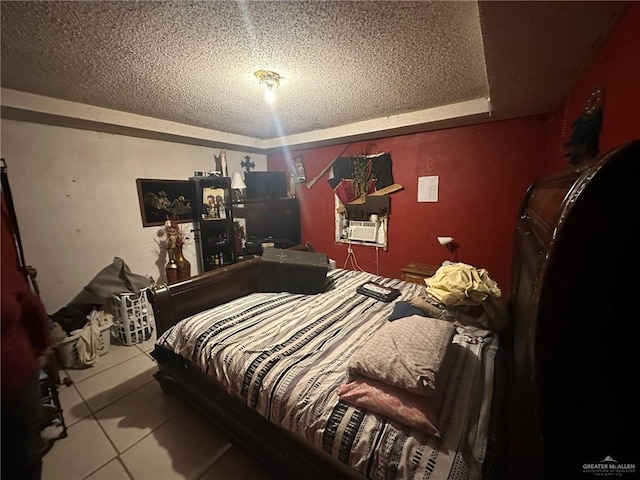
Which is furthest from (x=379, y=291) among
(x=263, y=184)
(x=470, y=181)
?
(x=263, y=184)

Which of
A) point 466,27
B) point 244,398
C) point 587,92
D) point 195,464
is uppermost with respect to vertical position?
point 466,27

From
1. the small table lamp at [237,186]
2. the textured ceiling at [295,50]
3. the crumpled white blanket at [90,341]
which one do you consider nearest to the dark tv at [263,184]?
the small table lamp at [237,186]

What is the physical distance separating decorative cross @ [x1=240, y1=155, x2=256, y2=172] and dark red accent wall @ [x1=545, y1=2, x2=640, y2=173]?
3559 mm

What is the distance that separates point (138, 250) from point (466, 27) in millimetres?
3474

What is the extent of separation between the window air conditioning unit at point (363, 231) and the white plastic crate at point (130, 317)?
246 centimetres

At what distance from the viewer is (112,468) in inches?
50.1

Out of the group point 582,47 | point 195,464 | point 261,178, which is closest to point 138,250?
point 261,178

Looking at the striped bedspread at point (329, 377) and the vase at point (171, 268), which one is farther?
the vase at point (171, 268)

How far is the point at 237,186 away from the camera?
3.48m

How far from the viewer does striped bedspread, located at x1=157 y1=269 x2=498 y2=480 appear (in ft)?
A: 2.54

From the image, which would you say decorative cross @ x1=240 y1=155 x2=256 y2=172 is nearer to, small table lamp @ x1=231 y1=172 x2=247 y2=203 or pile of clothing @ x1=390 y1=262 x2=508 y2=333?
small table lamp @ x1=231 y1=172 x2=247 y2=203

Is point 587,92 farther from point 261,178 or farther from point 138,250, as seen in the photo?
point 138,250

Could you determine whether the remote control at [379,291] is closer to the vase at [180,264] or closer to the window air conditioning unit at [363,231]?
the window air conditioning unit at [363,231]

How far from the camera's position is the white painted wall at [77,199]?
6.88 feet
